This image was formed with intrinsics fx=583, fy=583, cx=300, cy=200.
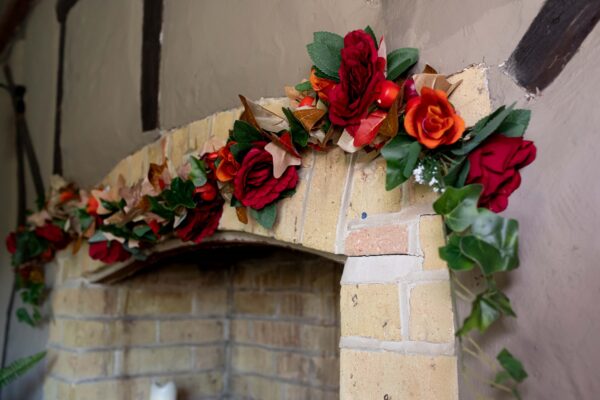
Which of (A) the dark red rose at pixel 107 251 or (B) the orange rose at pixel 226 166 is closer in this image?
(B) the orange rose at pixel 226 166

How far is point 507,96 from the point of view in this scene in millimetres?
810

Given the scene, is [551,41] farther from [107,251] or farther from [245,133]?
[107,251]

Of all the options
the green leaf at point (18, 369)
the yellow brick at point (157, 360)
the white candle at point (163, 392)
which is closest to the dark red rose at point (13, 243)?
the green leaf at point (18, 369)

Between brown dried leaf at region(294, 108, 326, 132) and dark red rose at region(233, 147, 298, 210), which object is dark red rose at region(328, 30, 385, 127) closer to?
brown dried leaf at region(294, 108, 326, 132)

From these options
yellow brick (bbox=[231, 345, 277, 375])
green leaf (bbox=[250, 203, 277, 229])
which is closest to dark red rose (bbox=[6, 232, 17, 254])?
yellow brick (bbox=[231, 345, 277, 375])

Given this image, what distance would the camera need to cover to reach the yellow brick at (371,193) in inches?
35.6

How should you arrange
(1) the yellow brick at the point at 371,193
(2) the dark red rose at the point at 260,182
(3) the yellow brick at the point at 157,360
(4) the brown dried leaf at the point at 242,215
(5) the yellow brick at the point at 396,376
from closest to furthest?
(5) the yellow brick at the point at 396,376 → (1) the yellow brick at the point at 371,193 → (2) the dark red rose at the point at 260,182 → (4) the brown dried leaf at the point at 242,215 → (3) the yellow brick at the point at 157,360

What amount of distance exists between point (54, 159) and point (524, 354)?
1783 millimetres

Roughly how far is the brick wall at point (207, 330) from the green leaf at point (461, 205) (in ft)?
2.99

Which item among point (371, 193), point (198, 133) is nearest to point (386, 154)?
point (371, 193)

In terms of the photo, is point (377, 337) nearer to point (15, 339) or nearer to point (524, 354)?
point (524, 354)

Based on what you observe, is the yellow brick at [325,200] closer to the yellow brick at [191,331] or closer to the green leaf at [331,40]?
the green leaf at [331,40]

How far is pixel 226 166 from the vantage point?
1.10 meters

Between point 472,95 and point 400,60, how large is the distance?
0.13 m
